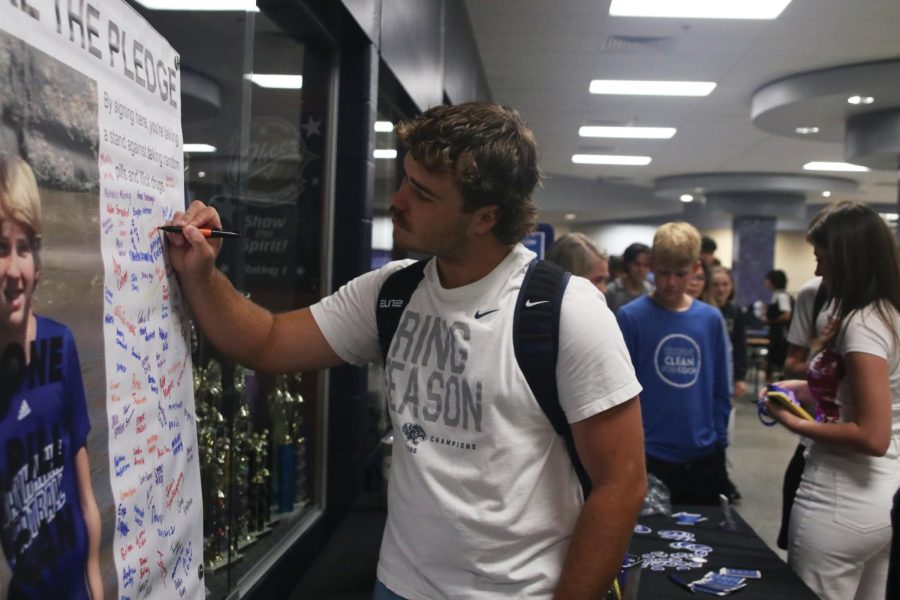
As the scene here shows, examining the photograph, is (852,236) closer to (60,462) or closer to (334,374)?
(334,374)

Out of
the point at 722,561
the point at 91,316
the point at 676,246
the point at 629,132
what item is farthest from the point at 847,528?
the point at 629,132

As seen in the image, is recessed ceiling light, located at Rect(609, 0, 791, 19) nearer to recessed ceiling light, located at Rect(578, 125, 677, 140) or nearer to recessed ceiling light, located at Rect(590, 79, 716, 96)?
recessed ceiling light, located at Rect(590, 79, 716, 96)

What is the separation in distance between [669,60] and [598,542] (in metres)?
6.32

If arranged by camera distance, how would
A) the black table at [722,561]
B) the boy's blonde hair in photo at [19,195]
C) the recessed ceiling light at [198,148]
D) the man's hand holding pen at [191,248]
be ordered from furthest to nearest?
1. the black table at [722,561]
2. the recessed ceiling light at [198,148]
3. the man's hand holding pen at [191,248]
4. the boy's blonde hair in photo at [19,195]

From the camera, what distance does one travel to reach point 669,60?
686cm

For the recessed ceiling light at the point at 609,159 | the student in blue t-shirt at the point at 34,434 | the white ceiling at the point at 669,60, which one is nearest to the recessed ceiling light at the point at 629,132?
the white ceiling at the point at 669,60

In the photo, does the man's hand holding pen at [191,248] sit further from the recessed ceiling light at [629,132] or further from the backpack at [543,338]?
the recessed ceiling light at [629,132]

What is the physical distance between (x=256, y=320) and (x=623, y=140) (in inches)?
390

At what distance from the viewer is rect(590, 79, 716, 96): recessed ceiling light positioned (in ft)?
25.2

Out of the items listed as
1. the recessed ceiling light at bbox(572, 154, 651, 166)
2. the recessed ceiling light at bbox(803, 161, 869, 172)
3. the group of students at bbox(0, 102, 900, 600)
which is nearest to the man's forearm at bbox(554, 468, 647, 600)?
the group of students at bbox(0, 102, 900, 600)

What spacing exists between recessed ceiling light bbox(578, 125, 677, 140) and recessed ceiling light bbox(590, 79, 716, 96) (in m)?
1.78

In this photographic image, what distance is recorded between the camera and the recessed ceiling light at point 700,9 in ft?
17.5

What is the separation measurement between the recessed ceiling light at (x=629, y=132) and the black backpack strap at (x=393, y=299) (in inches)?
350

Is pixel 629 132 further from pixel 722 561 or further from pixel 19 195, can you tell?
pixel 19 195
